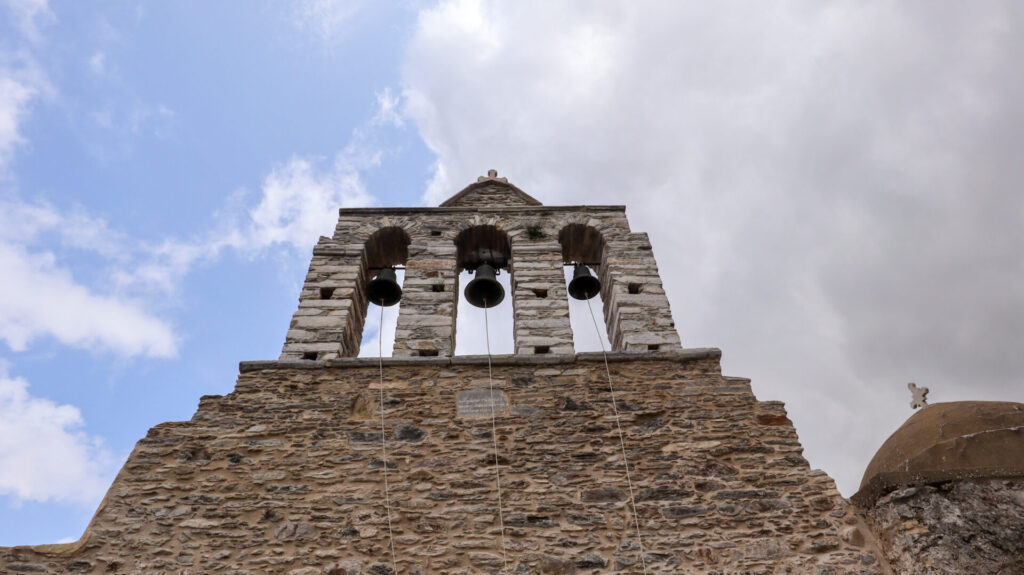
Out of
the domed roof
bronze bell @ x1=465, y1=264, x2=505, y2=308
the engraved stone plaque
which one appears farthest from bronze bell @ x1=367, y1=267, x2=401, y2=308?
the domed roof

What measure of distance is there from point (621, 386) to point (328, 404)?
199 cm

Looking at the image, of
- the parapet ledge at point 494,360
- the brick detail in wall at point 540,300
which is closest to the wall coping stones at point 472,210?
the brick detail in wall at point 540,300

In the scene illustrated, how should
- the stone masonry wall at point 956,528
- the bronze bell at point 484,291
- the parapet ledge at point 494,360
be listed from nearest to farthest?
1. the stone masonry wall at point 956,528
2. the parapet ledge at point 494,360
3. the bronze bell at point 484,291

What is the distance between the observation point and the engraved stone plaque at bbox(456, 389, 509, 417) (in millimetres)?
4570

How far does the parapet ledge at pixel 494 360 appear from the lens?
193 inches

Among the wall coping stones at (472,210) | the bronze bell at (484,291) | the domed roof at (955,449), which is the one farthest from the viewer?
the wall coping stones at (472,210)

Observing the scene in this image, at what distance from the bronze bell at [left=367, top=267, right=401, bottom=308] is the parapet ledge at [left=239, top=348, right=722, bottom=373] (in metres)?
1.25

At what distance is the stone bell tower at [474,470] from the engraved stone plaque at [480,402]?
1 cm

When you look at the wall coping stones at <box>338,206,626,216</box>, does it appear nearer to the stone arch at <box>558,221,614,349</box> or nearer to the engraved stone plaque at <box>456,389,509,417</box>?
the stone arch at <box>558,221,614,349</box>

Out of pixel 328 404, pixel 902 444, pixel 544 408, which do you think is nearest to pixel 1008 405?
pixel 902 444

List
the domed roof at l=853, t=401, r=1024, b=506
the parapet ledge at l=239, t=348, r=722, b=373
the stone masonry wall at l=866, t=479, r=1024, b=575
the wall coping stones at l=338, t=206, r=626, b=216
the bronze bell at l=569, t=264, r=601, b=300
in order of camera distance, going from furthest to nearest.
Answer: the wall coping stones at l=338, t=206, r=626, b=216 < the bronze bell at l=569, t=264, r=601, b=300 < the parapet ledge at l=239, t=348, r=722, b=373 < the domed roof at l=853, t=401, r=1024, b=506 < the stone masonry wall at l=866, t=479, r=1024, b=575

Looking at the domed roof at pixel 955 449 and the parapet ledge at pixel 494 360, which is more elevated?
the parapet ledge at pixel 494 360

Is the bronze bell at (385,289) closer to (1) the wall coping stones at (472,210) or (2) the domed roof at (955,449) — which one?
(1) the wall coping stones at (472,210)

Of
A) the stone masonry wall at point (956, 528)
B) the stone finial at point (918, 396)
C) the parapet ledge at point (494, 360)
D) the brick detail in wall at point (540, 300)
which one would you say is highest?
the brick detail in wall at point (540, 300)
